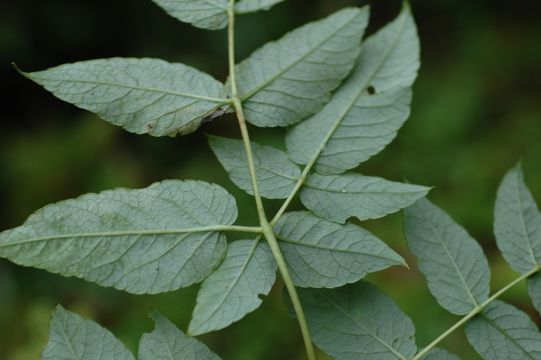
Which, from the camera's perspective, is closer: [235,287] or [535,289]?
[235,287]

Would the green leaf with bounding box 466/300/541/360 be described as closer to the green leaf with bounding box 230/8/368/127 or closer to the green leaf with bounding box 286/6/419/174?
the green leaf with bounding box 286/6/419/174

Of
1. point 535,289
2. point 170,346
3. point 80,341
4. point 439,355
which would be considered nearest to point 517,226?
point 535,289

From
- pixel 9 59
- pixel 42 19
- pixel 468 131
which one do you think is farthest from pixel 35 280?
pixel 468 131

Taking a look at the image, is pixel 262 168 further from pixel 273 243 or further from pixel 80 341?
pixel 80 341

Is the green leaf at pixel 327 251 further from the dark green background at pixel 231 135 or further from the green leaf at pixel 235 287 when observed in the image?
the dark green background at pixel 231 135

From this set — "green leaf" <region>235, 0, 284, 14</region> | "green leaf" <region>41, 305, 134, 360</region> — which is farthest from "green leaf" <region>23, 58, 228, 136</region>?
"green leaf" <region>41, 305, 134, 360</region>

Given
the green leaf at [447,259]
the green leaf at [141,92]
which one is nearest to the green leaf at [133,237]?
the green leaf at [141,92]
